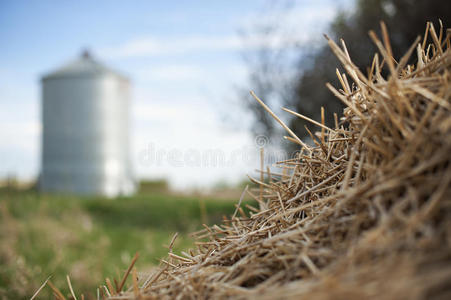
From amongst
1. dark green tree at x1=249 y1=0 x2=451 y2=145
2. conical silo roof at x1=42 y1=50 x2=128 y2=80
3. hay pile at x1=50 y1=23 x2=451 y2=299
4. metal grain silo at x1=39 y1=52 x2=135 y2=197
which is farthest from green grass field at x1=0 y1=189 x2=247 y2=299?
conical silo roof at x1=42 y1=50 x2=128 y2=80

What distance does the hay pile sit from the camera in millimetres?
382

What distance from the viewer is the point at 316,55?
5.72 m

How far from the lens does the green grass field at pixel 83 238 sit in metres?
2.61

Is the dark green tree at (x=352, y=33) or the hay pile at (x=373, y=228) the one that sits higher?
the dark green tree at (x=352, y=33)

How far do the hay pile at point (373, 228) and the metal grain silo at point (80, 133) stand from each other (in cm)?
1119

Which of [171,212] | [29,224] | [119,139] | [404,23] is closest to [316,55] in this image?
[404,23]

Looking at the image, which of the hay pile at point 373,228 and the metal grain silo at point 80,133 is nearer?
the hay pile at point 373,228

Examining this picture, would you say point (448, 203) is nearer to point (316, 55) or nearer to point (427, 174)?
point (427, 174)

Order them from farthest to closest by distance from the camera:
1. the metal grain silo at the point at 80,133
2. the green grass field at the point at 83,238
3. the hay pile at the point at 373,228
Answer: the metal grain silo at the point at 80,133 → the green grass field at the point at 83,238 → the hay pile at the point at 373,228

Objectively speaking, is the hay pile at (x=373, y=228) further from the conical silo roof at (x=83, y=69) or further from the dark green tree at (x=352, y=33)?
the conical silo roof at (x=83, y=69)

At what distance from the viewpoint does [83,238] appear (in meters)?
4.40

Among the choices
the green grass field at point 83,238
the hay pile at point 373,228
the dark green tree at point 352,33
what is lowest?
the green grass field at point 83,238

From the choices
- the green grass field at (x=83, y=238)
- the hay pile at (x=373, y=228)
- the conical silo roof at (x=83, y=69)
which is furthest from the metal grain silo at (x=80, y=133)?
the hay pile at (x=373, y=228)

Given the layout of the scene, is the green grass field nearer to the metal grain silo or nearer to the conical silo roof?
the metal grain silo
